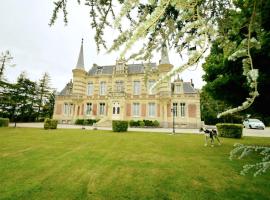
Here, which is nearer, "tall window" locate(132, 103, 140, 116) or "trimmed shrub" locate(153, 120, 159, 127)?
"trimmed shrub" locate(153, 120, 159, 127)

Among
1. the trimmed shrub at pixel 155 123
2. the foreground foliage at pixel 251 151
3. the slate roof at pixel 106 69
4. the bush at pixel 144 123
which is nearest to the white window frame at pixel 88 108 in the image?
the slate roof at pixel 106 69

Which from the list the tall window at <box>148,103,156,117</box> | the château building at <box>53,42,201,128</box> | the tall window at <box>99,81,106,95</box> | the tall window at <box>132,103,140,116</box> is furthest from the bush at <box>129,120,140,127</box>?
the tall window at <box>99,81,106,95</box>

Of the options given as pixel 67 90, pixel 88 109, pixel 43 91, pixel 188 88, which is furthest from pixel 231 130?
pixel 43 91

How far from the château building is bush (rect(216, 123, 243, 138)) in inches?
470

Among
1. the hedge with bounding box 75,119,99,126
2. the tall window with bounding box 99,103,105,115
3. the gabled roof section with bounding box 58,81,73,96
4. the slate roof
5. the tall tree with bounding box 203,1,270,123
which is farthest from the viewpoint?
the gabled roof section with bounding box 58,81,73,96

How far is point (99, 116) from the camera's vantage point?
106 feet

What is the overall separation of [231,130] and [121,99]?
19.2m

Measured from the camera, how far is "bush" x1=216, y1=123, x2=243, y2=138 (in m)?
15.0

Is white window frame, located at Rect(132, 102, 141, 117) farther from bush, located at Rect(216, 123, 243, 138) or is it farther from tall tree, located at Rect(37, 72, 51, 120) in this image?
tall tree, located at Rect(37, 72, 51, 120)

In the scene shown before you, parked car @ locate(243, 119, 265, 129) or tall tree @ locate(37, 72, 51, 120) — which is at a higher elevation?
tall tree @ locate(37, 72, 51, 120)

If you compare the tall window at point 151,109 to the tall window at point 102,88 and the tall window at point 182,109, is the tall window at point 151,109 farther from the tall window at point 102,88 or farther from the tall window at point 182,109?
the tall window at point 102,88

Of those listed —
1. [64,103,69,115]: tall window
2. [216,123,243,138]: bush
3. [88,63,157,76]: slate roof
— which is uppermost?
[88,63,157,76]: slate roof

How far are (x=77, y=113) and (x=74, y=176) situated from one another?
2925 cm

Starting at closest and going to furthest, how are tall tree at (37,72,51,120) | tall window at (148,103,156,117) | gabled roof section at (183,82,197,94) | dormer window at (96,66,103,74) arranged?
gabled roof section at (183,82,197,94)
tall window at (148,103,156,117)
dormer window at (96,66,103,74)
tall tree at (37,72,51,120)
